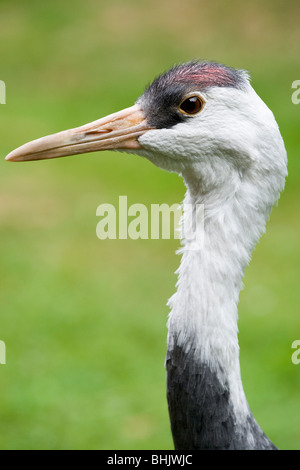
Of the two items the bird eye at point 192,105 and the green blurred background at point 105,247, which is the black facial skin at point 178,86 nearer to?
the bird eye at point 192,105

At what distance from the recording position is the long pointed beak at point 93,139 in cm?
393

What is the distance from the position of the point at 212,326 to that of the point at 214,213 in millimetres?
528

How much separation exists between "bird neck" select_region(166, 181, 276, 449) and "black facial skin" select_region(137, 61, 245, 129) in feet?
1.43

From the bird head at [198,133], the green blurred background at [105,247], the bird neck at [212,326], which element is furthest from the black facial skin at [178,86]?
the green blurred background at [105,247]

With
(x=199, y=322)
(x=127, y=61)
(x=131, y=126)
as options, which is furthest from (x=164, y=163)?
(x=127, y=61)

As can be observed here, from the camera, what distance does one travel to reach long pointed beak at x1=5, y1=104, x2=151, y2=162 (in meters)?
3.93

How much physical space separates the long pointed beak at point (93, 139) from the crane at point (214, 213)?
24 millimetres

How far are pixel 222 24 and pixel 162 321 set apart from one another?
960 centimetres

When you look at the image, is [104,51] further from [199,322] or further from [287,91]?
[199,322]

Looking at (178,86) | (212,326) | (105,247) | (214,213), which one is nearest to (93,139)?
(178,86)

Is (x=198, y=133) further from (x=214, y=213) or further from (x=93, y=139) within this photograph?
(x=93, y=139)

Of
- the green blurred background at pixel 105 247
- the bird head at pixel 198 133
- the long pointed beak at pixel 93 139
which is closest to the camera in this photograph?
the bird head at pixel 198 133

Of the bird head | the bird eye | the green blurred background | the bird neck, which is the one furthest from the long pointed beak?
the green blurred background

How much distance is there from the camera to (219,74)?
3.83 m
